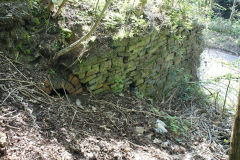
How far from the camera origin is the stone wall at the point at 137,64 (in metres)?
3.57

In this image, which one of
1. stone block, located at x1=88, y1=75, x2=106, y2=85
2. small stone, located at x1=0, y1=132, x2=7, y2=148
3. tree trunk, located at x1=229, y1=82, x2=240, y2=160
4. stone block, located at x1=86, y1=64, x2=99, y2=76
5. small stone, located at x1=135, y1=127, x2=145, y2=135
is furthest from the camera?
stone block, located at x1=88, y1=75, x2=106, y2=85

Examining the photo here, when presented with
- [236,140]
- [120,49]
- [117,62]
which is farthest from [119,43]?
[236,140]

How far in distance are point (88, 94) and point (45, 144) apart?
1497 mm

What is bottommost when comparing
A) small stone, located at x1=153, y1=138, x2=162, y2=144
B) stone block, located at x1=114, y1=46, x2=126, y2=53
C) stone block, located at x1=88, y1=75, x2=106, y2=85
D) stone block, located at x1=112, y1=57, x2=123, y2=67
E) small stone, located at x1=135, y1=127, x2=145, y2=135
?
small stone, located at x1=153, y1=138, x2=162, y2=144

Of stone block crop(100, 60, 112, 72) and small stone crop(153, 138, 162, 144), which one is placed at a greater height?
stone block crop(100, 60, 112, 72)

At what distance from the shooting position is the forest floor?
226cm

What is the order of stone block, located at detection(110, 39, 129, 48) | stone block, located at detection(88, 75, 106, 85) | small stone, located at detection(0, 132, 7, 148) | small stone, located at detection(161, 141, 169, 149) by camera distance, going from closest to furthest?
small stone, located at detection(0, 132, 7, 148) < small stone, located at detection(161, 141, 169, 149) < stone block, located at detection(88, 75, 106, 85) < stone block, located at detection(110, 39, 129, 48)

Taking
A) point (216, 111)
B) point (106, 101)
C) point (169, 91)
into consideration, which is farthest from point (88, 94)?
point (216, 111)

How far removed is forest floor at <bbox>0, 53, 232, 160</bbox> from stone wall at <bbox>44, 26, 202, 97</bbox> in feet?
0.84

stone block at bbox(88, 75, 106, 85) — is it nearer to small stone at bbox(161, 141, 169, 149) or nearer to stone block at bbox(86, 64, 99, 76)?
stone block at bbox(86, 64, 99, 76)

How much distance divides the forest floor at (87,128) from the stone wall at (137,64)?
257 millimetres

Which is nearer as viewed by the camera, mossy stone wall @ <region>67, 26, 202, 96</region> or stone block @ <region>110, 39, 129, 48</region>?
mossy stone wall @ <region>67, 26, 202, 96</region>

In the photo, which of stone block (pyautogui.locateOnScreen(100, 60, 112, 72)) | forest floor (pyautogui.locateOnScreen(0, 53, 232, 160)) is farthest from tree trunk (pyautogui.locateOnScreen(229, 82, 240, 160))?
stone block (pyautogui.locateOnScreen(100, 60, 112, 72))

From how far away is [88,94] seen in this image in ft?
12.1
